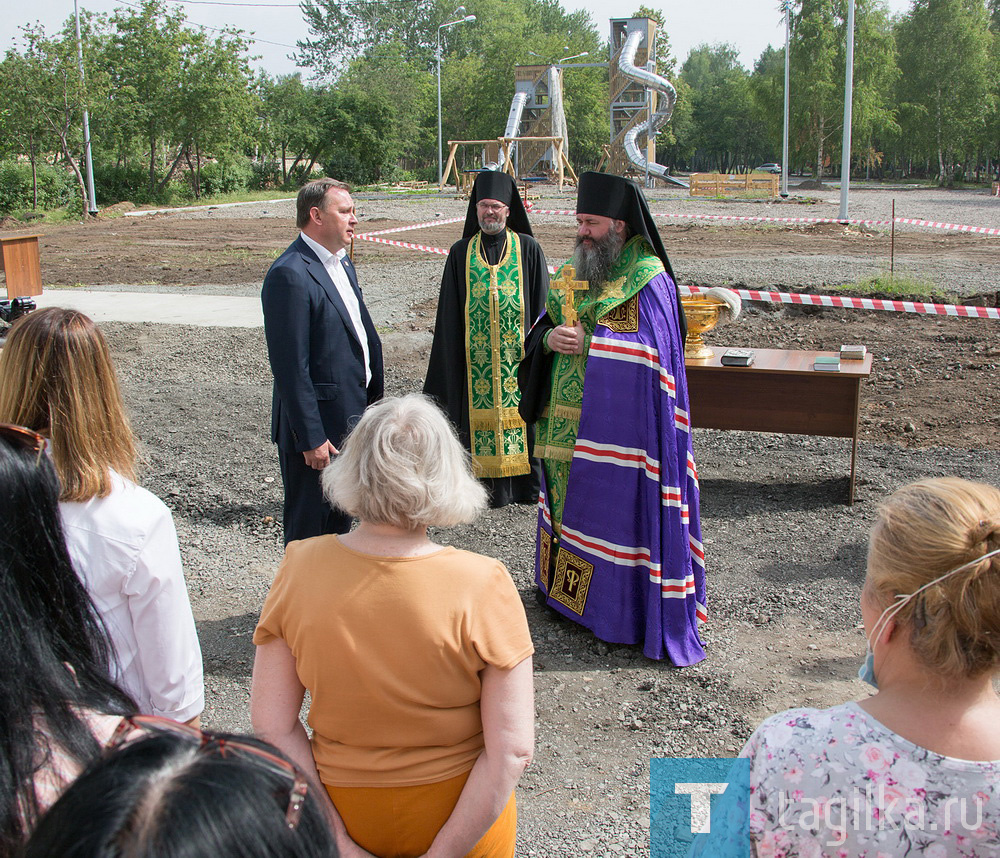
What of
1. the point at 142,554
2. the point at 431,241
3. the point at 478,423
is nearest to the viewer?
the point at 142,554

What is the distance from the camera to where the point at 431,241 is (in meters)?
21.8

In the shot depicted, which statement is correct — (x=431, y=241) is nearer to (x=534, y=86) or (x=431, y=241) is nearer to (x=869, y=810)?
(x=869, y=810)

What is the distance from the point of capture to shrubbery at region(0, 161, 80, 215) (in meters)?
31.8

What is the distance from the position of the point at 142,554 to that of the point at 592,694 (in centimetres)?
221

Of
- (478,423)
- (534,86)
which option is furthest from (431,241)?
(534,86)

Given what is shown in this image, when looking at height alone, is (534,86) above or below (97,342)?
above

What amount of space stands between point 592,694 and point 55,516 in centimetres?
280

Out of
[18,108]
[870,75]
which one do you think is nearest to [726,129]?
[870,75]

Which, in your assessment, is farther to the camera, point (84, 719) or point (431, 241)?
point (431, 241)

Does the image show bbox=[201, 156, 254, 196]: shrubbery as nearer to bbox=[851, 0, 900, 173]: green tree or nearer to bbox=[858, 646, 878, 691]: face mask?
bbox=[851, 0, 900, 173]: green tree

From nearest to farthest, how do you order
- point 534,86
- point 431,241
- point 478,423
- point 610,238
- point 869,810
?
point 869,810 < point 610,238 < point 478,423 < point 431,241 < point 534,86

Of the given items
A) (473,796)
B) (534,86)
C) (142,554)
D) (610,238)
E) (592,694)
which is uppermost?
(534,86)

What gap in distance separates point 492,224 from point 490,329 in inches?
25.0

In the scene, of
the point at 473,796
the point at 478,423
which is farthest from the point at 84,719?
the point at 478,423
